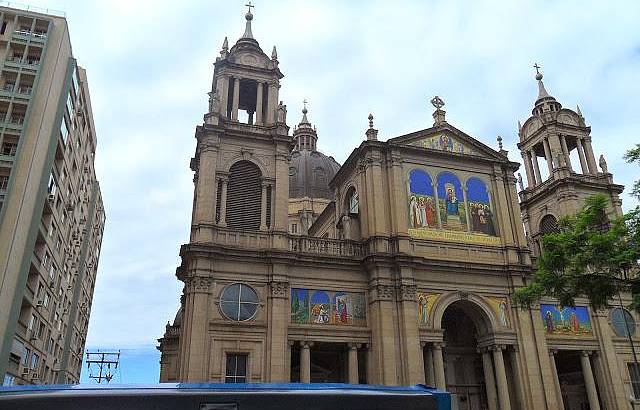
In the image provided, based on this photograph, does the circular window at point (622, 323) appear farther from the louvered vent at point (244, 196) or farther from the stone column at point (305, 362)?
the louvered vent at point (244, 196)

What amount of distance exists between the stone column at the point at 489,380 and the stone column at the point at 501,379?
0.51 metres

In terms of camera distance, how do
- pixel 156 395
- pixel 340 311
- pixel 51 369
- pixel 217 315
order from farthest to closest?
pixel 51 369, pixel 340 311, pixel 217 315, pixel 156 395

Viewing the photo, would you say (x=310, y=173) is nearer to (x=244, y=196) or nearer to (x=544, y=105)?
(x=544, y=105)

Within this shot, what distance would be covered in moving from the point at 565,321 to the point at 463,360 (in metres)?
6.23

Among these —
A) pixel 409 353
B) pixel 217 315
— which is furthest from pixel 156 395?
pixel 409 353

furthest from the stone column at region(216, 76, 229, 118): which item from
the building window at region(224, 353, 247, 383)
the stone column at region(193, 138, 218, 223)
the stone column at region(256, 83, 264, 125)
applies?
the building window at region(224, 353, 247, 383)

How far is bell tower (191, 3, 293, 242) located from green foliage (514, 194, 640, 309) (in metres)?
13.7

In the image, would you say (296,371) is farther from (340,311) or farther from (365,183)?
(365,183)

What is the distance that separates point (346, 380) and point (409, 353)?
3.49 metres

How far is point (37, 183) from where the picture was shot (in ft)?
100

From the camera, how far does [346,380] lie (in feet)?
89.3

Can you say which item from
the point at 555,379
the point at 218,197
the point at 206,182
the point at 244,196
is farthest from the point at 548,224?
the point at 206,182

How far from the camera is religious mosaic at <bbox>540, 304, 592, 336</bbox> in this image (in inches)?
1205

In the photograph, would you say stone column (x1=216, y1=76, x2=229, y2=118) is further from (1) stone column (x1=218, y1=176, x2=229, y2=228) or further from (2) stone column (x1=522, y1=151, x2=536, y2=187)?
(2) stone column (x1=522, y1=151, x2=536, y2=187)
